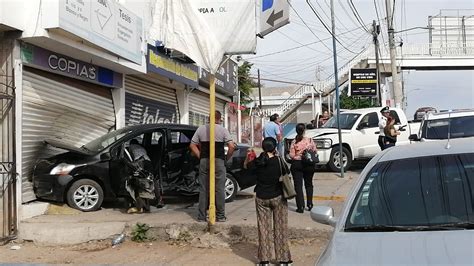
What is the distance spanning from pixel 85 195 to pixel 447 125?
770 cm

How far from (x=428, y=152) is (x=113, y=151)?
6413 millimetres

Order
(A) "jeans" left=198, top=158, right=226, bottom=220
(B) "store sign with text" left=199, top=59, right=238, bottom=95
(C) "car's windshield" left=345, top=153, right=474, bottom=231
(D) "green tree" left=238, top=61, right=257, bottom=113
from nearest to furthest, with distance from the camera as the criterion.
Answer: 1. (C) "car's windshield" left=345, top=153, right=474, bottom=231
2. (A) "jeans" left=198, top=158, right=226, bottom=220
3. (B) "store sign with text" left=199, top=59, right=238, bottom=95
4. (D) "green tree" left=238, top=61, right=257, bottom=113

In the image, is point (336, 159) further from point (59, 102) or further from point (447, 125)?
point (59, 102)

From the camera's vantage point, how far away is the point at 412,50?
50.0 m

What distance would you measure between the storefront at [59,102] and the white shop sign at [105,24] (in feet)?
2.74

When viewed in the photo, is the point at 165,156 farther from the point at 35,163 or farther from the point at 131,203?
the point at 35,163

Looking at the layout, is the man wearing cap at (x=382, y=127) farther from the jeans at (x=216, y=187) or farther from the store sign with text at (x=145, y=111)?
the jeans at (x=216, y=187)

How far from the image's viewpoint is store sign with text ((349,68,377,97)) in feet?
88.0

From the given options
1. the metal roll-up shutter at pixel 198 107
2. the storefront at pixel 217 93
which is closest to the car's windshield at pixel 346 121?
the storefront at pixel 217 93

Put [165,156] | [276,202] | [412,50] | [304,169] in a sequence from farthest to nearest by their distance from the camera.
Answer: [412,50] → [165,156] → [304,169] → [276,202]

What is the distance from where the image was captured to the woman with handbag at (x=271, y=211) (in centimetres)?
623

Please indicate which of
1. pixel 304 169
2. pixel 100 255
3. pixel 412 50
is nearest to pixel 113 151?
pixel 100 255

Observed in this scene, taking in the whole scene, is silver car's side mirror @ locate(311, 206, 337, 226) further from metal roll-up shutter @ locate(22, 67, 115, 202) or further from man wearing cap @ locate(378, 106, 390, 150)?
man wearing cap @ locate(378, 106, 390, 150)

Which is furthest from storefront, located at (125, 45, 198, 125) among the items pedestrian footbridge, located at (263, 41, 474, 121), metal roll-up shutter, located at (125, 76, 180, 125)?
pedestrian footbridge, located at (263, 41, 474, 121)
